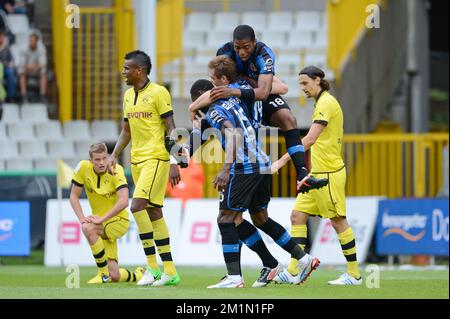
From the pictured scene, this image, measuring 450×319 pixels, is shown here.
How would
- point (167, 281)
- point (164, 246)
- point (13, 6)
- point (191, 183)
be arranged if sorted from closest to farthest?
point (167, 281)
point (164, 246)
point (191, 183)
point (13, 6)

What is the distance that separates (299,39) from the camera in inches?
1143

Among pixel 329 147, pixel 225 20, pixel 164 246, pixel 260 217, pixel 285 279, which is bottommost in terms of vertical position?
pixel 285 279

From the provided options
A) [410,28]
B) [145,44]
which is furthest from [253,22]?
[145,44]

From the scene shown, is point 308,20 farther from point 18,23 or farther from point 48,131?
point 48,131

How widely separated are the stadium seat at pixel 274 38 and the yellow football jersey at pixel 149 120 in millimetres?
14793

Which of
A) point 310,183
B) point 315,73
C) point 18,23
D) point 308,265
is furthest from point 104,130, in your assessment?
point 310,183

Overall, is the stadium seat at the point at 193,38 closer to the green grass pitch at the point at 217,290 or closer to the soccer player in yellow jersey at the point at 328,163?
the green grass pitch at the point at 217,290

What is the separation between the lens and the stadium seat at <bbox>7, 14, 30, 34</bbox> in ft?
95.4

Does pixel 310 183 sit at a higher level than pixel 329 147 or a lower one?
lower

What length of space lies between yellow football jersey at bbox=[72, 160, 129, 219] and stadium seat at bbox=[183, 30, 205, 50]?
13949 millimetres

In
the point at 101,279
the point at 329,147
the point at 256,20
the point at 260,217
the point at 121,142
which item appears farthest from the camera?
the point at 256,20

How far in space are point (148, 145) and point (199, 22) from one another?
648 inches

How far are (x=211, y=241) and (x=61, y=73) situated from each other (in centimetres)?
779
